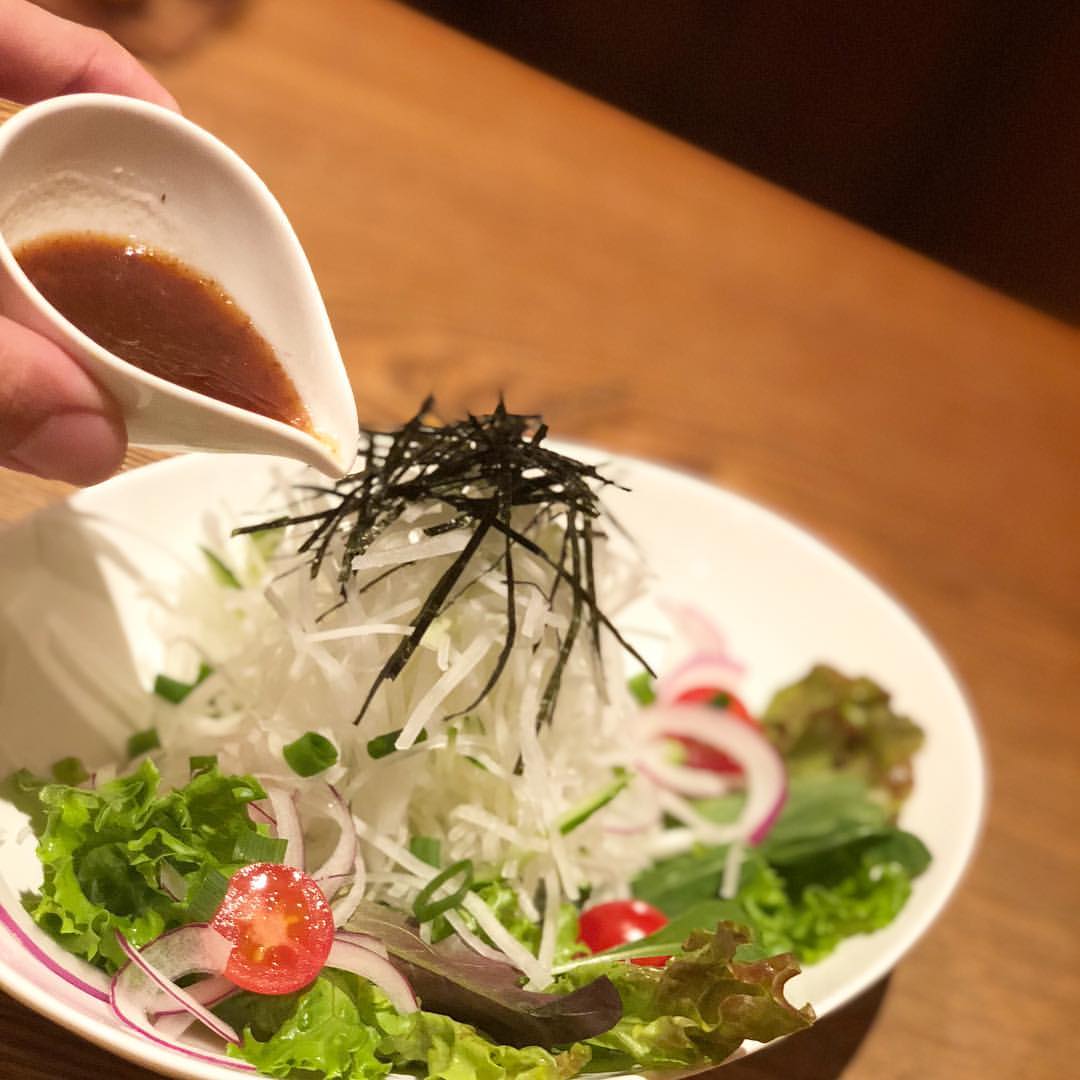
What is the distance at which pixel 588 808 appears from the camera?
63.9 inches

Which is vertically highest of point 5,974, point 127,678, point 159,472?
point 159,472

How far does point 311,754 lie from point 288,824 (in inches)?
4.1

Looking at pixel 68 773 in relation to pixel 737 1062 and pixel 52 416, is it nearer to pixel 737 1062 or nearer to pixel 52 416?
pixel 52 416

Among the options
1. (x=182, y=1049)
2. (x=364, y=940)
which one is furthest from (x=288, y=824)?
(x=182, y=1049)

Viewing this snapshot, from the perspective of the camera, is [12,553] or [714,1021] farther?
[12,553]

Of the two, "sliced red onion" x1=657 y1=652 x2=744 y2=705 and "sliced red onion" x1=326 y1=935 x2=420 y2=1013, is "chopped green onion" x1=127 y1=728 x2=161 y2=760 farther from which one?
"sliced red onion" x1=657 y1=652 x2=744 y2=705

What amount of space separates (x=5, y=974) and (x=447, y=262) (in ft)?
7.16

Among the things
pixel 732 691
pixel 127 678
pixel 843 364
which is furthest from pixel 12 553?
pixel 843 364

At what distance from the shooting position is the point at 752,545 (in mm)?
2223

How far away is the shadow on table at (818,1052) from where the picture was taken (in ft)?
5.02

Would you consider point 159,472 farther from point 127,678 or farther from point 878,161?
point 878,161

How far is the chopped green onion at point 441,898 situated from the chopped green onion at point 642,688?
0.61 m

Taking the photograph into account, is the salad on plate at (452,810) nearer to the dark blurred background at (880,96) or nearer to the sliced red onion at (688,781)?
the sliced red onion at (688,781)

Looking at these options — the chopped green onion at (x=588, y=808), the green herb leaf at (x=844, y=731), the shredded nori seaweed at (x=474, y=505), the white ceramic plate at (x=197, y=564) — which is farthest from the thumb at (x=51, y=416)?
the green herb leaf at (x=844, y=731)
